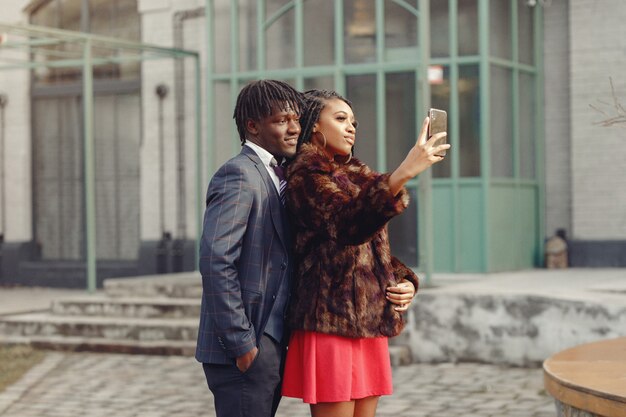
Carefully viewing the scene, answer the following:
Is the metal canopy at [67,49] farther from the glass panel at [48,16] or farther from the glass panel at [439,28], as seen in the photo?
the glass panel at [439,28]

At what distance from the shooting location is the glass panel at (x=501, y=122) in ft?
43.8

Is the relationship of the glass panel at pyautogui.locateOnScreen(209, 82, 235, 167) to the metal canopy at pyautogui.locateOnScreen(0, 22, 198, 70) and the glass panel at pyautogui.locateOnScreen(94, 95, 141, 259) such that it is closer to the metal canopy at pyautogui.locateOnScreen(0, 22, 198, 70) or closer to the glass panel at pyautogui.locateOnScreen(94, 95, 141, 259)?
the metal canopy at pyautogui.locateOnScreen(0, 22, 198, 70)

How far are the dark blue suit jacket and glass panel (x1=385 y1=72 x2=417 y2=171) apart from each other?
30.0 ft

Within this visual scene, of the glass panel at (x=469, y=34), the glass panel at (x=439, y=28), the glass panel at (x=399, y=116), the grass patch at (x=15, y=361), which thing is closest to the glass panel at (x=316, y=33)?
the glass panel at (x=399, y=116)

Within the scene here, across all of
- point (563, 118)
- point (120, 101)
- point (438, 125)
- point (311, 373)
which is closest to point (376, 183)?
point (438, 125)

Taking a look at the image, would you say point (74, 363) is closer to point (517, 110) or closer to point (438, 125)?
point (517, 110)

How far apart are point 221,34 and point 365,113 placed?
7.15 feet

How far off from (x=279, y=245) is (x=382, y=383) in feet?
2.01

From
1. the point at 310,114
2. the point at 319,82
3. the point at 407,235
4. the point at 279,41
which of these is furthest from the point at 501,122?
the point at 310,114

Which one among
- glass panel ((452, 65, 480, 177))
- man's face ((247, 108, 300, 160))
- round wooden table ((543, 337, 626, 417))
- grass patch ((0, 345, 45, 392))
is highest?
glass panel ((452, 65, 480, 177))

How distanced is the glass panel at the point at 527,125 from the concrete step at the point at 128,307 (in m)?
4.66

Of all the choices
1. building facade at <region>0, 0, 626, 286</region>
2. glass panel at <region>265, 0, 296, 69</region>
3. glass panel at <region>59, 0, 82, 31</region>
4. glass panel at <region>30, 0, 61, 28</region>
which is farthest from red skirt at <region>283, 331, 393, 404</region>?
glass panel at <region>30, 0, 61, 28</region>

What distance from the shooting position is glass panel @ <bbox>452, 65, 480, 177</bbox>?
13168 mm

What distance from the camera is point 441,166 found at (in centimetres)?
1338
